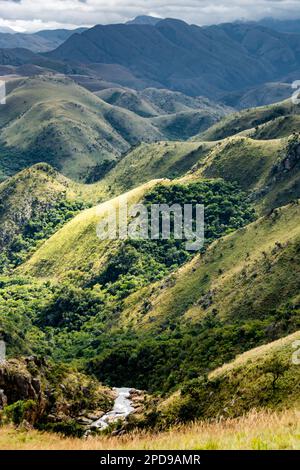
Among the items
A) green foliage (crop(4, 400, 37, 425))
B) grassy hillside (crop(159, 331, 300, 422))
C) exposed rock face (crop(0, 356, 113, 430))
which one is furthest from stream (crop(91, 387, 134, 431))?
green foliage (crop(4, 400, 37, 425))

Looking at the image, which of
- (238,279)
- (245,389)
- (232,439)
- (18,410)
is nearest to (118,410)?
(18,410)

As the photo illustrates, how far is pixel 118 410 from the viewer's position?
290ft

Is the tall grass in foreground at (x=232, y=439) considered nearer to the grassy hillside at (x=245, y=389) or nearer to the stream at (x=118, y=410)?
the grassy hillside at (x=245, y=389)

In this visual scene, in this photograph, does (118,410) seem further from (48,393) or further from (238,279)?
(238,279)

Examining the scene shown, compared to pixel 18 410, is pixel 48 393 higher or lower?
lower

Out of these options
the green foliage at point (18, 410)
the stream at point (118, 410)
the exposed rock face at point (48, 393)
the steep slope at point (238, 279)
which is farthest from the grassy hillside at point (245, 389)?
the steep slope at point (238, 279)

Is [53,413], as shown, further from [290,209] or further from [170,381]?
[290,209]

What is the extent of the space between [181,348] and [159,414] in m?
42.6

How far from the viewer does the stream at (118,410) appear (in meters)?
78.6

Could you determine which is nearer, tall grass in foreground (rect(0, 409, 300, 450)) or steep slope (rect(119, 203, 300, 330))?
tall grass in foreground (rect(0, 409, 300, 450))

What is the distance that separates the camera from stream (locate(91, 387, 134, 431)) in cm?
7862

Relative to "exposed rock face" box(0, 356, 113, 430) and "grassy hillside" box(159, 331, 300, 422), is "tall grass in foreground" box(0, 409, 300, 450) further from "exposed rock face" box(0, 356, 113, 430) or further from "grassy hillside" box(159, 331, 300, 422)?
"exposed rock face" box(0, 356, 113, 430)

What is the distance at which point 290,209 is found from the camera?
538 ft

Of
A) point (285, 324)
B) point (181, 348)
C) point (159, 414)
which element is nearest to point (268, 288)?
point (181, 348)
